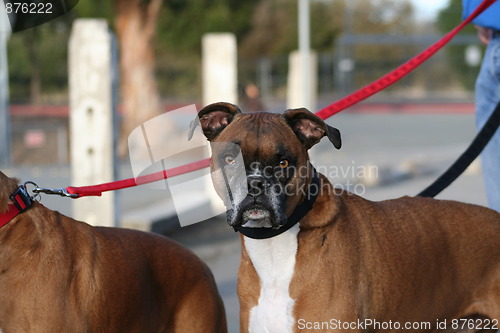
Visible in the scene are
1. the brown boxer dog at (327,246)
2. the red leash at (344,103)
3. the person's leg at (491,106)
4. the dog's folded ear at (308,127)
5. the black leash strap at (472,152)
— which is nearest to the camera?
the brown boxer dog at (327,246)

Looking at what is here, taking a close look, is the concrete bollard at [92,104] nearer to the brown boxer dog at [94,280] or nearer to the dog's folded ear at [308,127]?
the brown boxer dog at [94,280]

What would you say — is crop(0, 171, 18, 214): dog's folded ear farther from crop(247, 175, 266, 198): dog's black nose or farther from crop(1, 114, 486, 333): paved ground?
crop(1, 114, 486, 333): paved ground

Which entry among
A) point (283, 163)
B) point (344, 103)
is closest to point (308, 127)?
point (283, 163)

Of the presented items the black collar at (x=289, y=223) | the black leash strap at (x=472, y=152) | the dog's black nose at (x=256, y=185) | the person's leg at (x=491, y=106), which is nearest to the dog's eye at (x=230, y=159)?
the dog's black nose at (x=256, y=185)

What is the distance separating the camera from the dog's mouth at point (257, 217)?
337 centimetres

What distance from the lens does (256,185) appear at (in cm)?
335

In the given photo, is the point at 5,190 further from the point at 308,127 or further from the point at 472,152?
the point at 472,152

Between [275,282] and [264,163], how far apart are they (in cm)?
54

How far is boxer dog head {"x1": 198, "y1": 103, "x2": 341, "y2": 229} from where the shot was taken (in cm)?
338

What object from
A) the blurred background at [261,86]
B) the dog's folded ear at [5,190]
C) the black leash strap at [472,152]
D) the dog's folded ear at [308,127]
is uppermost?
the dog's folded ear at [308,127]

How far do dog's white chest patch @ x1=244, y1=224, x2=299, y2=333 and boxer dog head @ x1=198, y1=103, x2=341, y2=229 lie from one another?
0.16 meters

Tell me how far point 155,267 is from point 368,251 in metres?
1.06

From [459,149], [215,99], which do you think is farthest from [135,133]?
[459,149]

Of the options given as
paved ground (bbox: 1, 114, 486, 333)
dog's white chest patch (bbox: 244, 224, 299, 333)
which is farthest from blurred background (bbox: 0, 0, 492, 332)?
dog's white chest patch (bbox: 244, 224, 299, 333)
